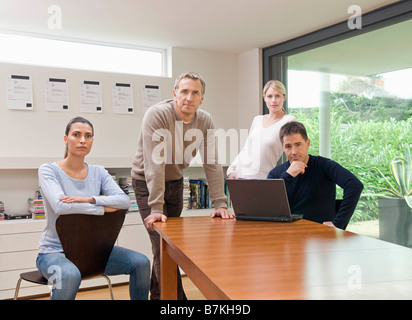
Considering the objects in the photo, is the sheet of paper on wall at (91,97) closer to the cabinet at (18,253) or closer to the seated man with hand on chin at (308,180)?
the cabinet at (18,253)

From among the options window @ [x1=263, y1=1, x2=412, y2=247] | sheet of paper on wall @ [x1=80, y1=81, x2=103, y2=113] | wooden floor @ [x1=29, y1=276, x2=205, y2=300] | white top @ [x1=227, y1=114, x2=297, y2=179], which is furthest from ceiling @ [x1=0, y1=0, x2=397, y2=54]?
wooden floor @ [x1=29, y1=276, x2=205, y2=300]

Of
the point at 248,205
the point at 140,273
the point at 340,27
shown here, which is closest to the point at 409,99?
the point at 340,27

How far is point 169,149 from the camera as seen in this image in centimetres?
228

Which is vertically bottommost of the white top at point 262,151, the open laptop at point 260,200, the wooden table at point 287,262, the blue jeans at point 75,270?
the blue jeans at point 75,270

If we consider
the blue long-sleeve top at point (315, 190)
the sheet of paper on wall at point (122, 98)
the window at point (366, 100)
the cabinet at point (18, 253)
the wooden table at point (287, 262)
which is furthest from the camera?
the sheet of paper on wall at point (122, 98)

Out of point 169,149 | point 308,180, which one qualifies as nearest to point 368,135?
point 308,180

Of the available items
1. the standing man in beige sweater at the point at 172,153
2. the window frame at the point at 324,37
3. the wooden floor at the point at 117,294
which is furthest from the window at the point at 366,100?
the standing man in beige sweater at the point at 172,153

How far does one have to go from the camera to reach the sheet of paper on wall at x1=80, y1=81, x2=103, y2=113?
3957mm

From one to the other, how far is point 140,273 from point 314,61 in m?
2.77

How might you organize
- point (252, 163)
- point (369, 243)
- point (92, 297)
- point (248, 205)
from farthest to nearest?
point (92, 297)
point (252, 163)
point (248, 205)
point (369, 243)

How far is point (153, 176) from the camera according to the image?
6.98 feet

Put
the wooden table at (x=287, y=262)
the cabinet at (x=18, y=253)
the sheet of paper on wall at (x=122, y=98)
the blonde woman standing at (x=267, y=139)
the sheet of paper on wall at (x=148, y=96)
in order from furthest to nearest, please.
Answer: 1. the sheet of paper on wall at (x=148, y=96)
2. the sheet of paper on wall at (x=122, y=98)
3. the cabinet at (x=18, y=253)
4. the blonde woman standing at (x=267, y=139)
5. the wooden table at (x=287, y=262)

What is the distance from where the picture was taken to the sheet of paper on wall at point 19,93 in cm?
366
